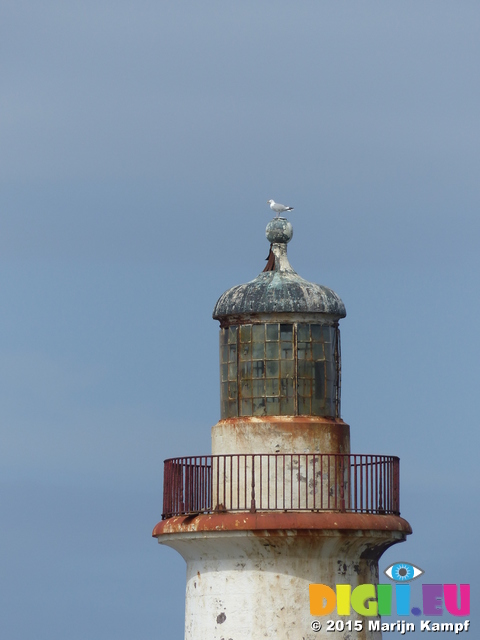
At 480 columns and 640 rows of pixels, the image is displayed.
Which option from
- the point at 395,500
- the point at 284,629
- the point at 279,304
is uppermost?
the point at 279,304

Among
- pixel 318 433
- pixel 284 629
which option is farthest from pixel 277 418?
pixel 284 629

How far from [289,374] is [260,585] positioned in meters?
3.18

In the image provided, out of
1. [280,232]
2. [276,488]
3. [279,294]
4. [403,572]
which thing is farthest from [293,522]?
[280,232]

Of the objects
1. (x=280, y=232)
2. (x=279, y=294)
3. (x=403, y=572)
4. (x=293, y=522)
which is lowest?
(x=403, y=572)

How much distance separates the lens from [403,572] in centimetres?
3228

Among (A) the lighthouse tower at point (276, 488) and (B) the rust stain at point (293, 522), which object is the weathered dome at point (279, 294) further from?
(B) the rust stain at point (293, 522)

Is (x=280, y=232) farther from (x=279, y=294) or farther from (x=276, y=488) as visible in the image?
(x=276, y=488)

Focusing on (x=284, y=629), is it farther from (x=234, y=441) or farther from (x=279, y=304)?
(x=279, y=304)

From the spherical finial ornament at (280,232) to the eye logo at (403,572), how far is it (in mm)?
5283

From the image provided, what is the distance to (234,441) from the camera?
31.7m

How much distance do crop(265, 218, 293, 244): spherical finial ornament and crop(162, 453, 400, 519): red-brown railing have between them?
3.50 meters

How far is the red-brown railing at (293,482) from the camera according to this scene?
31.3 metres

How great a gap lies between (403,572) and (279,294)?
4.68m

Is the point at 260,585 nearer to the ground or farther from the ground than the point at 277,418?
nearer to the ground
